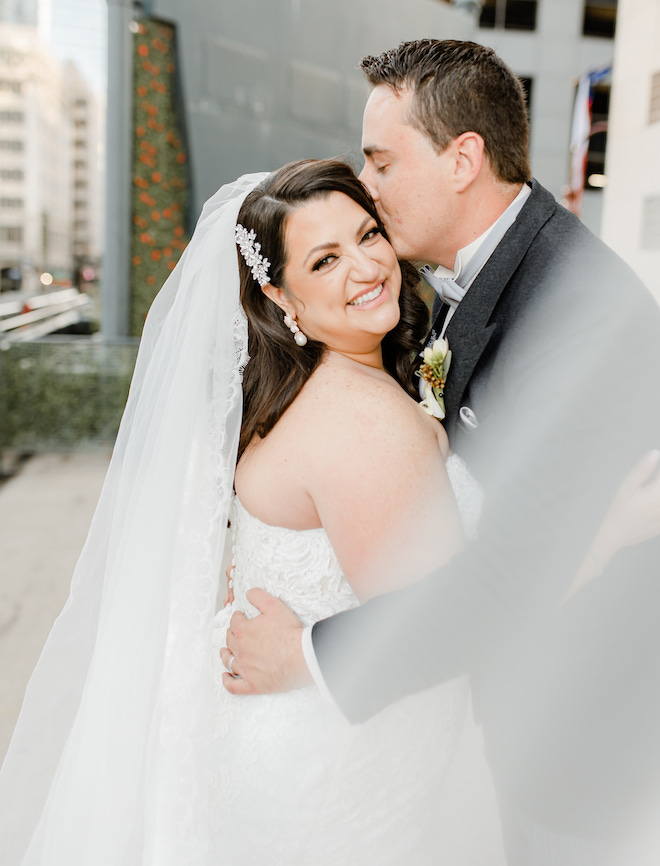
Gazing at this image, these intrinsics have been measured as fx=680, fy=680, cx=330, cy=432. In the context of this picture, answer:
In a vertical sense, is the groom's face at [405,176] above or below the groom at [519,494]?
above

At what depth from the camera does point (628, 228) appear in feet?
23.4

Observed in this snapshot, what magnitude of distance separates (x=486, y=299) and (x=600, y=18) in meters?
18.0

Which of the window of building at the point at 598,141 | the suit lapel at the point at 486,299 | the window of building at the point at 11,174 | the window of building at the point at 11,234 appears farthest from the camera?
the window of building at the point at 11,174

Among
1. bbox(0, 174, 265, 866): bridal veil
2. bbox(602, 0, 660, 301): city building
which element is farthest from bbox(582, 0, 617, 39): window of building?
bbox(0, 174, 265, 866): bridal veil

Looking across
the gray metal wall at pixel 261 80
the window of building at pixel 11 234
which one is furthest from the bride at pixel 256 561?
the window of building at pixel 11 234

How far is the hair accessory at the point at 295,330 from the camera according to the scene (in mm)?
1485

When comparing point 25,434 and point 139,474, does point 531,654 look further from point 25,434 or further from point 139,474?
point 25,434

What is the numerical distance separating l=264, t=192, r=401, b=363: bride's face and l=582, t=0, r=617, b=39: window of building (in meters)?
17.7

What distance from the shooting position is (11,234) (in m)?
49.0

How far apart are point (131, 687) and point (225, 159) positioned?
21.1ft

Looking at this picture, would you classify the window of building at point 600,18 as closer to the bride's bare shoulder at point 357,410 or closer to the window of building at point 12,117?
the bride's bare shoulder at point 357,410

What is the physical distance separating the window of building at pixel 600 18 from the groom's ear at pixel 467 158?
1746 centimetres

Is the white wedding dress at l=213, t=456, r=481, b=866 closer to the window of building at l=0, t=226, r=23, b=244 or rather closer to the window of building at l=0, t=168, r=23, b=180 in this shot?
the window of building at l=0, t=226, r=23, b=244

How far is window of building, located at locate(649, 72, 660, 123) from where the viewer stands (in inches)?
264
